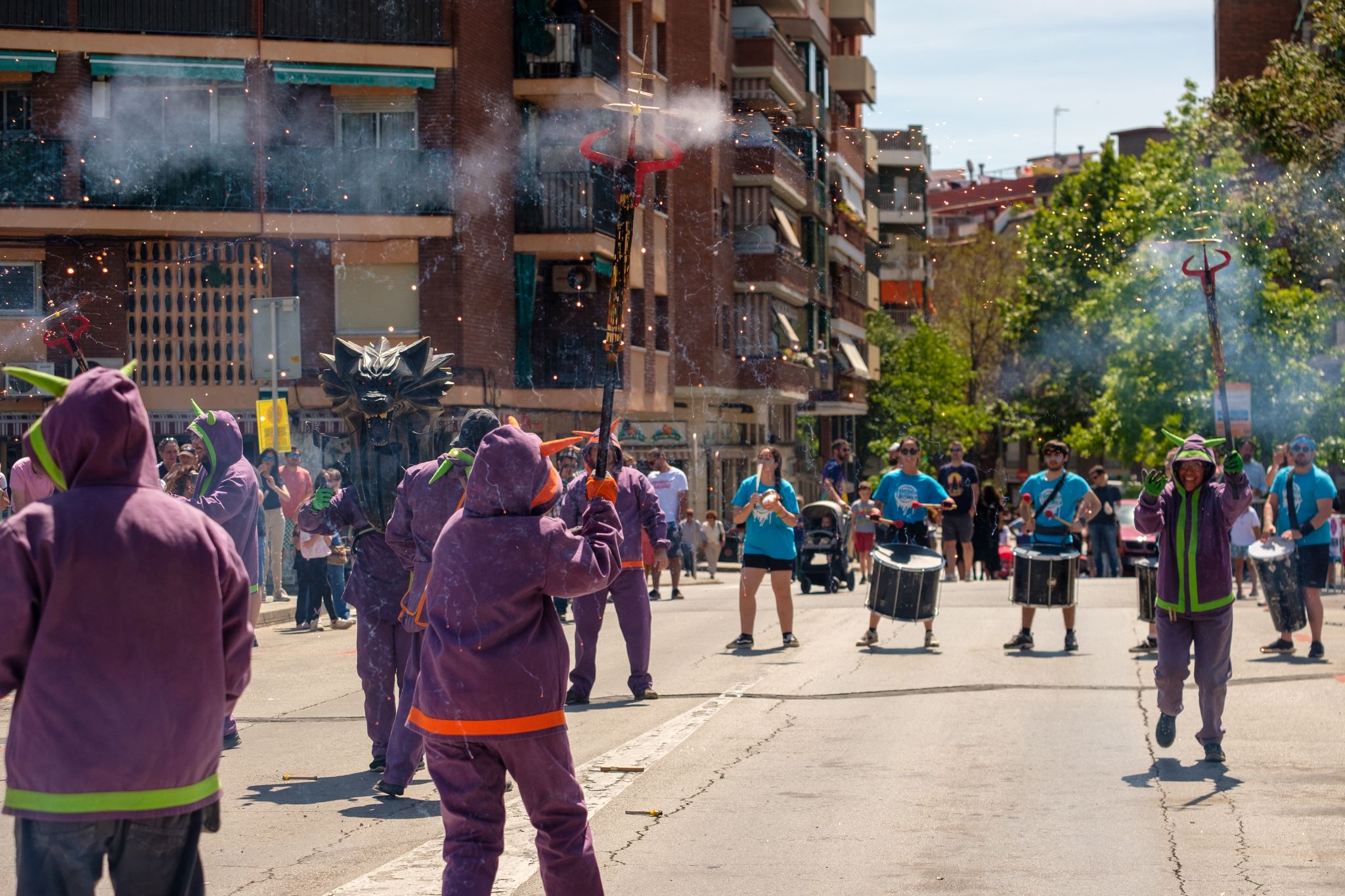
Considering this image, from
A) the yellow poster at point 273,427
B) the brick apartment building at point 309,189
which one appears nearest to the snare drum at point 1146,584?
the yellow poster at point 273,427

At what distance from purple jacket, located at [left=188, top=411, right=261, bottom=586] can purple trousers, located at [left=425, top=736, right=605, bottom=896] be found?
4.53 meters

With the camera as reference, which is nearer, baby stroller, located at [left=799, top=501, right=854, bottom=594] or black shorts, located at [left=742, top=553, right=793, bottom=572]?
black shorts, located at [left=742, top=553, right=793, bottom=572]

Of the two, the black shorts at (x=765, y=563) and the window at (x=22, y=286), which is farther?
the window at (x=22, y=286)

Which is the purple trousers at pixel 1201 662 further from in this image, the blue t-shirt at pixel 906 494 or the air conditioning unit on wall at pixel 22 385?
the air conditioning unit on wall at pixel 22 385

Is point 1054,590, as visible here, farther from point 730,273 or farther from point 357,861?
point 730,273

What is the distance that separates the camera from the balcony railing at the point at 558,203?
29.2 meters

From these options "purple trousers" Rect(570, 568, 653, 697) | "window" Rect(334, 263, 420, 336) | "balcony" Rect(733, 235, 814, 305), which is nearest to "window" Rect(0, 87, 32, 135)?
"window" Rect(334, 263, 420, 336)

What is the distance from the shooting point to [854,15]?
53812 millimetres

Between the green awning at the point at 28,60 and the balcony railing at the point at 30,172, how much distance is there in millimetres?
1052

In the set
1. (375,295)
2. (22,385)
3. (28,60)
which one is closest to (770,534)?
(22,385)

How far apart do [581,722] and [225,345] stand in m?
18.2

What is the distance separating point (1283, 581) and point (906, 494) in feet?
10.3

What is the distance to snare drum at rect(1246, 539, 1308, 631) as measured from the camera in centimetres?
1355

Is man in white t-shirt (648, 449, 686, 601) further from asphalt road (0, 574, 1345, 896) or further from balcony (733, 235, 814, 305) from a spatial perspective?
balcony (733, 235, 814, 305)
